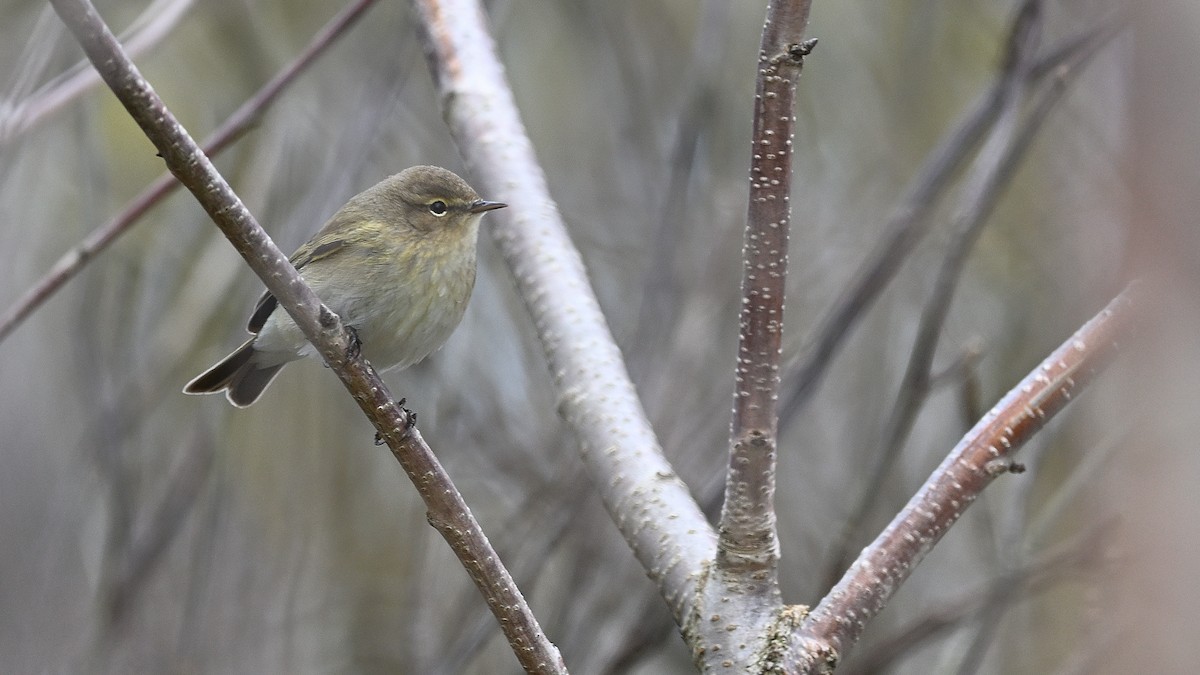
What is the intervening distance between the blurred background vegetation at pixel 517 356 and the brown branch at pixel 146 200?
347 mm

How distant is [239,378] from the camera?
13.6ft

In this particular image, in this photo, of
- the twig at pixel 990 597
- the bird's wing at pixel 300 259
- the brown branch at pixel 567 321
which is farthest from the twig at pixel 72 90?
the twig at pixel 990 597

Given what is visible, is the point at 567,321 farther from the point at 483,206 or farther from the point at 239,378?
the point at 239,378

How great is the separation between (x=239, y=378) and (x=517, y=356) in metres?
1.62

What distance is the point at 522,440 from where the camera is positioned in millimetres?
5316

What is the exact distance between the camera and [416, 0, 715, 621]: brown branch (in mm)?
2662

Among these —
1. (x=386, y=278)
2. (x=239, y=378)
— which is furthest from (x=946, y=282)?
(x=239, y=378)

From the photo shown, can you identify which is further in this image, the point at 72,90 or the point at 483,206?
the point at 483,206

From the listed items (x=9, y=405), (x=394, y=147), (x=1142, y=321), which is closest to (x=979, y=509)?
(x=394, y=147)

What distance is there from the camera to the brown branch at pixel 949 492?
229cm

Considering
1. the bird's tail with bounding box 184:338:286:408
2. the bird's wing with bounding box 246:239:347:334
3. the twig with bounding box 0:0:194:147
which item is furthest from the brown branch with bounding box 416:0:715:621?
the bird's tail with bounding box 184:338:286:408

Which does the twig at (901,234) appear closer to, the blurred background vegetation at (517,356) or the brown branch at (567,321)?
the blurred background vegetation at (517,356)

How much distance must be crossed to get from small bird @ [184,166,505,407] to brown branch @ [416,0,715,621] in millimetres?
160

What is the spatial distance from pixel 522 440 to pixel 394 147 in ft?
5.90
